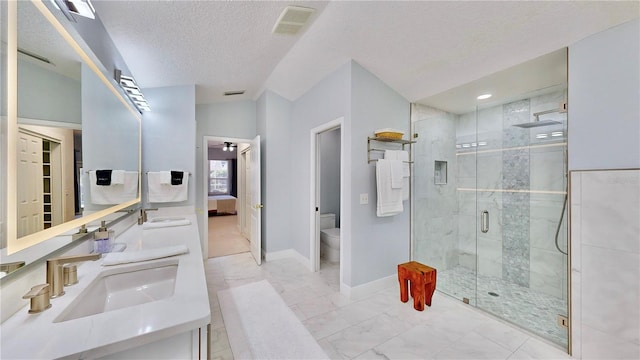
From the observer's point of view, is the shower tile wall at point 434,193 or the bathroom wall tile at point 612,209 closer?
the bathroom wall tile at point 612,209

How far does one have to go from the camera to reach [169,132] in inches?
115

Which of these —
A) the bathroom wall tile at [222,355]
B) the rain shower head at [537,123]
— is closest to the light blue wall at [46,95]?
the bathroom wall tile at [222,355]

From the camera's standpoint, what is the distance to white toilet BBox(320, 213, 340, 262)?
3.49m

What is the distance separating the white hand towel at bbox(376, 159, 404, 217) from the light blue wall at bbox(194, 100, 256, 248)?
8.07 ft

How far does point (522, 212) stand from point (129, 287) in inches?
143

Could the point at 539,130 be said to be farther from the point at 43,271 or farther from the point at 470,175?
the point at 43,271

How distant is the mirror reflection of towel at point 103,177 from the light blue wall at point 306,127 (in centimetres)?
203

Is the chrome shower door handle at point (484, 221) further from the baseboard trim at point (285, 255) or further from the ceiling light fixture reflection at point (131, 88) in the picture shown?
the ceiling light fixture reflection at point (131, 88)

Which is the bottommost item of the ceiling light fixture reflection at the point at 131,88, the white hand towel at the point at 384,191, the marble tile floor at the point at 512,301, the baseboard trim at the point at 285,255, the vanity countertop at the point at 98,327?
the marble tile floor at the point at 512,301

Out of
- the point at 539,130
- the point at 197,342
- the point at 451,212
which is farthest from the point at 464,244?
the point at 197,342

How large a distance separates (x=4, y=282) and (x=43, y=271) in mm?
240

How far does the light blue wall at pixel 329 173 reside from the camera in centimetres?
431

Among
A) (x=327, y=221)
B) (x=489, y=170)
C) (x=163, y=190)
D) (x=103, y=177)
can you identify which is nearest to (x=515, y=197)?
(x=489, y=170)

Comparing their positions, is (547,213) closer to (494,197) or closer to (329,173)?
(494,197)
